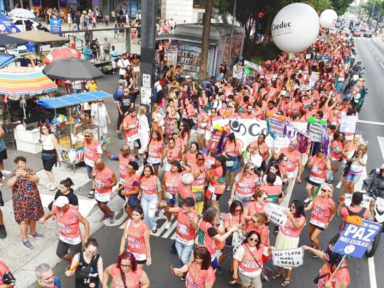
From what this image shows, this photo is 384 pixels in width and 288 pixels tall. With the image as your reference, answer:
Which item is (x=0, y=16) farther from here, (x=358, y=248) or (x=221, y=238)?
(x=358, y=248)

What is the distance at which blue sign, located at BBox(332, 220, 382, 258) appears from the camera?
445 centimetres

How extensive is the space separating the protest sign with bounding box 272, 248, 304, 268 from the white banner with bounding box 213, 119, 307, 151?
4095 millimetres

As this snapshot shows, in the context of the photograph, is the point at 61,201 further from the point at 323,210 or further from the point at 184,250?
the point at 323,210

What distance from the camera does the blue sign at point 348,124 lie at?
30.1 feet

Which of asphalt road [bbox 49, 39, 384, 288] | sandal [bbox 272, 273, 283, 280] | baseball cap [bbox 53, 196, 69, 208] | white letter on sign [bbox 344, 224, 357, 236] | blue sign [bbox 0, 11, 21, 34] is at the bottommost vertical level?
asphalt road [bbox 49, 39, 384, 288]

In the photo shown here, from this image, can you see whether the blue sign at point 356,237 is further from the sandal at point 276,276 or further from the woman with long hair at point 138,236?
the woman with long hair at point 138,236

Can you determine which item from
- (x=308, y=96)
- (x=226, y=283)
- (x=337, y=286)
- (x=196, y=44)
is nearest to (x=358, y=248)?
(x=337, y=286)

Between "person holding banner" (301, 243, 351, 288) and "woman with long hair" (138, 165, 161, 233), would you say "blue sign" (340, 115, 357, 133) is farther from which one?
"woman with long hair" (138, 165, 161, 233)

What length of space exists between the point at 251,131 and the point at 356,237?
4.39 meters

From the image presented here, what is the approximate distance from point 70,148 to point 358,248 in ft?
22.5

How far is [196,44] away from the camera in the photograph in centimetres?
1784

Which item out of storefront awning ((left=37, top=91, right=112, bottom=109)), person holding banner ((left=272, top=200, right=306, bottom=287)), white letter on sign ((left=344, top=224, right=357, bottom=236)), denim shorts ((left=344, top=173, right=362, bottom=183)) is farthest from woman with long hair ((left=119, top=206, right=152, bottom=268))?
denim shorts ((left=344, top=173, right=362, bottom=183))

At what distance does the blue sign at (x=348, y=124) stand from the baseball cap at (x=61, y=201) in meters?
7.14

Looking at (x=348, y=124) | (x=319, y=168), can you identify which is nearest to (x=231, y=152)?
(x=319, y=168)
